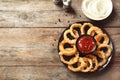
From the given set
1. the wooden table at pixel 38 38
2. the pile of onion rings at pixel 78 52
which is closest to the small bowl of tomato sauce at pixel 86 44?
the pile of onion rings at pixel 78 52

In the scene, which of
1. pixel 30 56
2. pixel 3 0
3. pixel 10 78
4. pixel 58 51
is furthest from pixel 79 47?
pixel 3 0

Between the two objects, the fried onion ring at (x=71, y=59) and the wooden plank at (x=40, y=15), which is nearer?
the fried onion ring at (x=71, y=59)

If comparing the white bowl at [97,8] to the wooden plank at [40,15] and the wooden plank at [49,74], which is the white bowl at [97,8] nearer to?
the wooden plank at [40,15]

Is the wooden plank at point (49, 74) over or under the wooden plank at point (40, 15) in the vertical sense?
under

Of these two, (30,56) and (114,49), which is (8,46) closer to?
(30,56)

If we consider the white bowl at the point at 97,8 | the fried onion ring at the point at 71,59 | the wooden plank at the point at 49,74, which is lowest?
the wooden plank at the point at 49,74

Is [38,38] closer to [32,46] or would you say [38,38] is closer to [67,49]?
[32,46]
